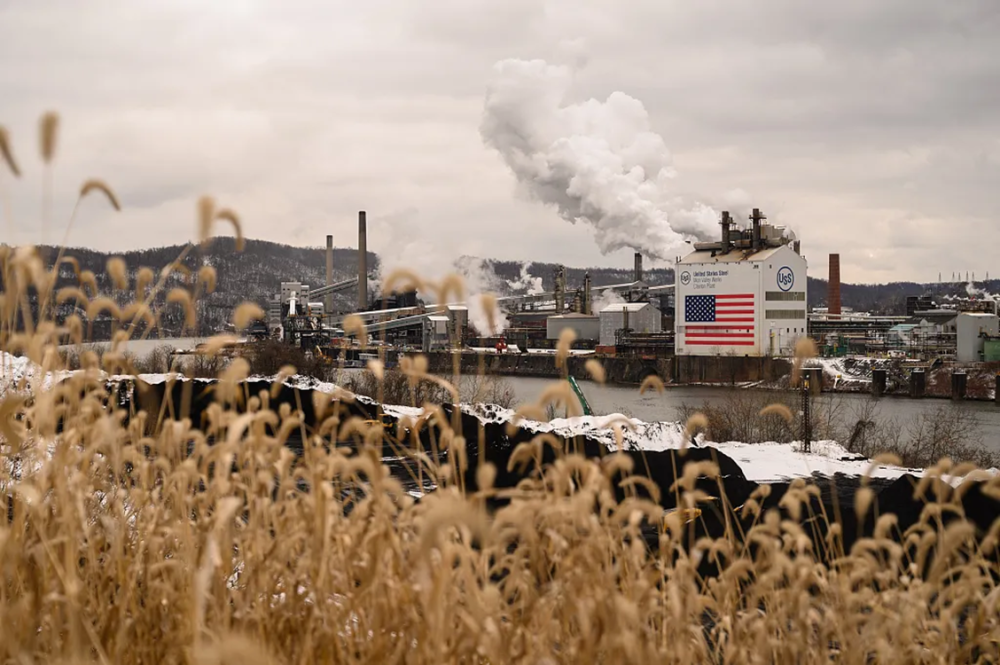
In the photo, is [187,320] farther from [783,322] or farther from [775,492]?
[783,322]

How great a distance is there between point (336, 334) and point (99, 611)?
64847 millimetres

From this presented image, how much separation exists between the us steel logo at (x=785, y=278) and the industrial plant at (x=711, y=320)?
0.06 meters

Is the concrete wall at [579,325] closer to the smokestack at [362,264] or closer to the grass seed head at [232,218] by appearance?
the smokestack at [362,264]

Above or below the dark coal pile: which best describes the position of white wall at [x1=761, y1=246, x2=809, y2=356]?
above

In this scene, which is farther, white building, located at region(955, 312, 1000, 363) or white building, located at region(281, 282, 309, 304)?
white building, located at region(281, 282, 309, 304)

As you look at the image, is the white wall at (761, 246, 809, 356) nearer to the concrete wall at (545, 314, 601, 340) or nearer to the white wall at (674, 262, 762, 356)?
the white wall at (674, 262, 762, 356)

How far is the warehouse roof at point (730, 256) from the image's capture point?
2015 inches

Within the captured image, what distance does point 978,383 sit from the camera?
1694 inches

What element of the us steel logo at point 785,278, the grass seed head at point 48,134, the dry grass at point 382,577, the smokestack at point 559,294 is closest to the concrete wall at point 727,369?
the us steel logo at point 785,278

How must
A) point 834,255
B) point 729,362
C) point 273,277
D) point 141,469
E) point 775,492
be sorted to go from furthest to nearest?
1. point 273,277
2. point 834,255
3. point 729,362
4. point 775,492
5. point 141,469

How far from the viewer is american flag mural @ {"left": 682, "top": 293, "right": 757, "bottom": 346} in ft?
168

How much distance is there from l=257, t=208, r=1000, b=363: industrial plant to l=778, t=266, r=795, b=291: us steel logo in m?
0.06

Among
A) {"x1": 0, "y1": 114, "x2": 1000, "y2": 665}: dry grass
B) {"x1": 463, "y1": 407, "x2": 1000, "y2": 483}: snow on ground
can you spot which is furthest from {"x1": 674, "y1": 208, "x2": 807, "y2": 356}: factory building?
{"x1": 0, "y1": 114, "x2": 1000, "y2": 665}: dry grass

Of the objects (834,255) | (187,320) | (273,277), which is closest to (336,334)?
(834,255)
